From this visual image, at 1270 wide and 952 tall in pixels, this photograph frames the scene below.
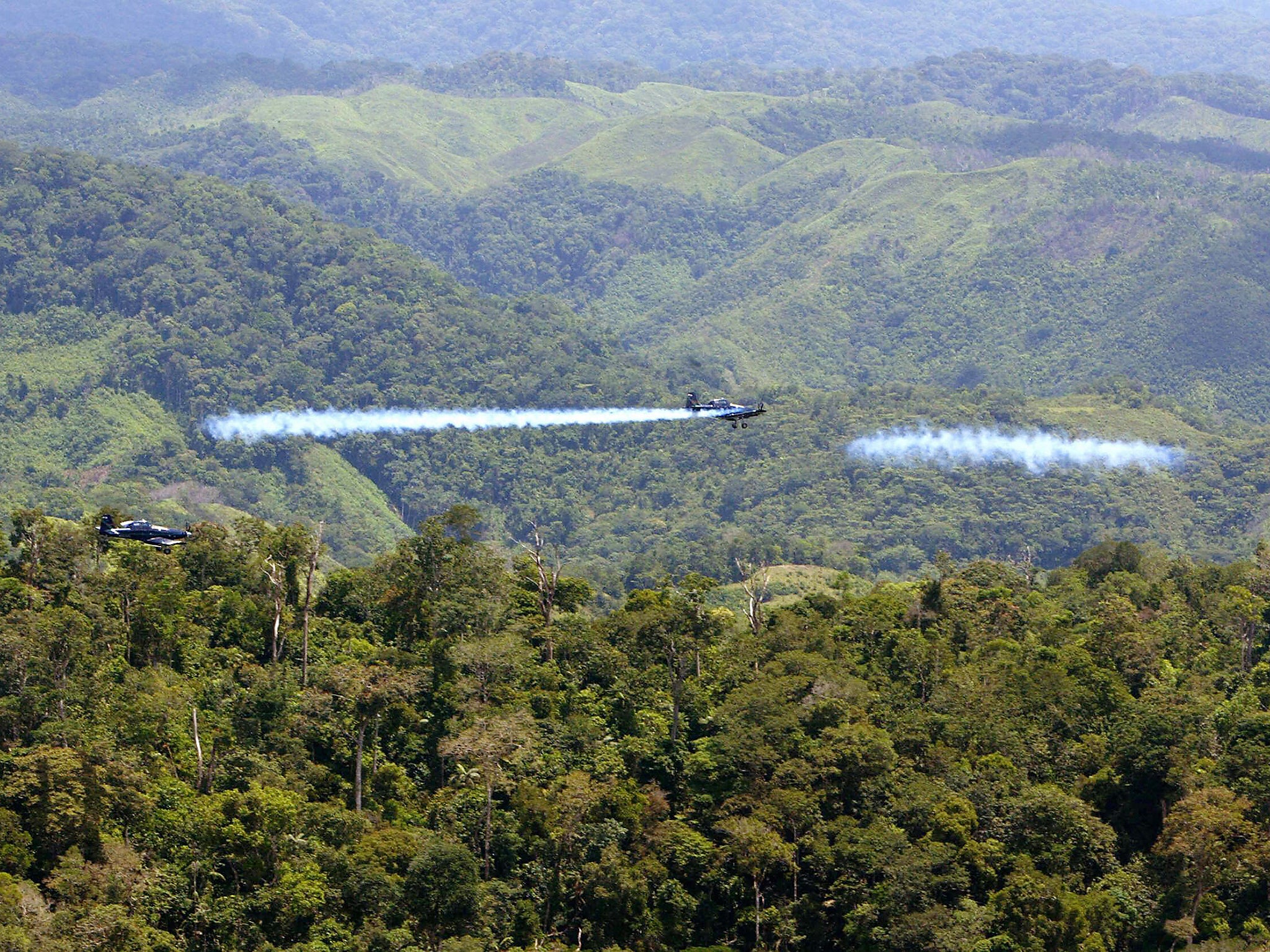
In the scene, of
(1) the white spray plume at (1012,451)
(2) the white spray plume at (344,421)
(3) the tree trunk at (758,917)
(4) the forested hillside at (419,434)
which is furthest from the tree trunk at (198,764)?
(1) the white spray plume at (1012,451)

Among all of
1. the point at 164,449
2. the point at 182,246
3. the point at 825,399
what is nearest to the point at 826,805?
the point at 164,449

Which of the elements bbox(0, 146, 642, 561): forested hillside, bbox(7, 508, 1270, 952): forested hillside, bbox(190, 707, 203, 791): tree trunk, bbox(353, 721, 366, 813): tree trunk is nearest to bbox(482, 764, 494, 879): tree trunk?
bbox(7, 508, 1270, 952): forested hillside

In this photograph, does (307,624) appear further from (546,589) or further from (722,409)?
(722,409)

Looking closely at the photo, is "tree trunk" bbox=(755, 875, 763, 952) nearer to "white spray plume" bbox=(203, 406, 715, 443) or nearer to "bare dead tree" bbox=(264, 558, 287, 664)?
"bare dead tree" bbox=(264, 558, 287, 664)

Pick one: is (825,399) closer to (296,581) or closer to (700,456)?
(700,456)

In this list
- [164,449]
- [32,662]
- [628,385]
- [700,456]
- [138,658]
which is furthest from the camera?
[628,385]
